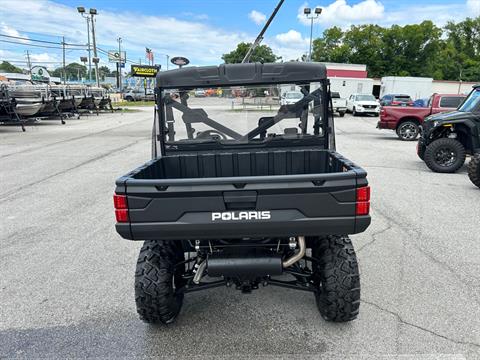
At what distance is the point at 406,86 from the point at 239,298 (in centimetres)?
3901

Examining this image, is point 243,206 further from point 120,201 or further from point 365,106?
point 365,106

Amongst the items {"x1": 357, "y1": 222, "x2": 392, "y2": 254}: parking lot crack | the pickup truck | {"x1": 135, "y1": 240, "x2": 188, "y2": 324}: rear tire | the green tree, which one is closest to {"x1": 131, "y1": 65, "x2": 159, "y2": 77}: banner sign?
the green tree

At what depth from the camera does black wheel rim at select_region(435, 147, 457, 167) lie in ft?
28.5

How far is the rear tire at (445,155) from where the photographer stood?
8609 mm

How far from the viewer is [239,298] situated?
3545mm

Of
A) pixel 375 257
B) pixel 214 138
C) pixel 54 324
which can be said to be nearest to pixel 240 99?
pixel 214 138

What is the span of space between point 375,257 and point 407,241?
28.3 inches

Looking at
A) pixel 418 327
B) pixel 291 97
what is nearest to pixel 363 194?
pixel 418 327

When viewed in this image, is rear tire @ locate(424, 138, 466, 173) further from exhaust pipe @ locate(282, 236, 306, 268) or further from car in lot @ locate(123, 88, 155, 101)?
car in lot @ locate(123, 88, 155, 101)

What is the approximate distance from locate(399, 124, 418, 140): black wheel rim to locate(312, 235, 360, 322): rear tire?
1276cm

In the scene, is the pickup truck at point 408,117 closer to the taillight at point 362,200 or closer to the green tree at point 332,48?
the taillight at point 362,200

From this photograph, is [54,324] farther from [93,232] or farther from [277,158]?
[277,158]

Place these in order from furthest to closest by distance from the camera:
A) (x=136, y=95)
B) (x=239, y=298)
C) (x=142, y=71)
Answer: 1. (x=142, y=71)
2. (x=136, y=95)
3. (x=239, y=298)

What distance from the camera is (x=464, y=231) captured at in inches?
200
